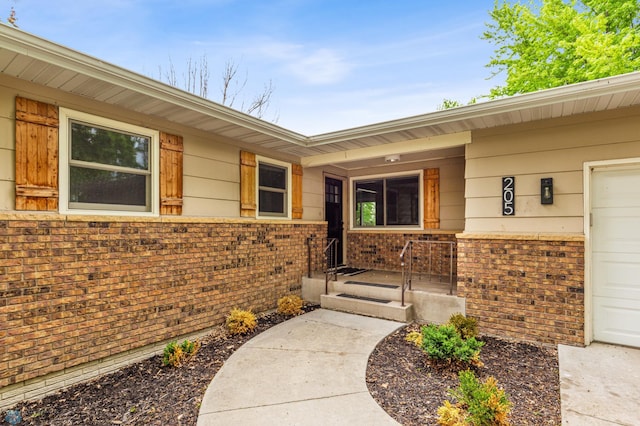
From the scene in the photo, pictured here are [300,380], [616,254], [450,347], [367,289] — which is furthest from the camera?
[367,289]

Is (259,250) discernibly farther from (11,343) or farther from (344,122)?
(344,122)

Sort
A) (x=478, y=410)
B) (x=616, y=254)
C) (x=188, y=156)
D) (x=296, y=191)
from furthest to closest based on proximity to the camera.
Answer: (x=296, y=191) → (x=188, y=156) → (x=616, y=254) → (x=478, y=410)

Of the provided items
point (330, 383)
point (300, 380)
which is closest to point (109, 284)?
point (300, 380)

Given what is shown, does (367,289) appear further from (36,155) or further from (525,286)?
(36,155)

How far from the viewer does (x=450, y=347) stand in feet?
10.9

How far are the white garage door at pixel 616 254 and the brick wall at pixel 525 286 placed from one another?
0.98ft

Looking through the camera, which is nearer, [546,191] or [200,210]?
[546,191]

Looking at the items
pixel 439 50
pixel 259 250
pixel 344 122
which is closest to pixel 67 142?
pixel 259 250

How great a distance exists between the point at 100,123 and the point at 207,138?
141 cm

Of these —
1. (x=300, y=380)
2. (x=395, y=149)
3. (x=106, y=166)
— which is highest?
(x=395, y=149)

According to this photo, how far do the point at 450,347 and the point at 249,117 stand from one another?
391cm

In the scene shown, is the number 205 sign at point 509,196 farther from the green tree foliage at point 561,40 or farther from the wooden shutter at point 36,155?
the green tree foliage at point 561,40

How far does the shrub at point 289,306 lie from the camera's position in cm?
544

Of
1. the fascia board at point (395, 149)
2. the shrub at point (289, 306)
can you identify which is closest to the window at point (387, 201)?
the fascia board at point (395, 149)
